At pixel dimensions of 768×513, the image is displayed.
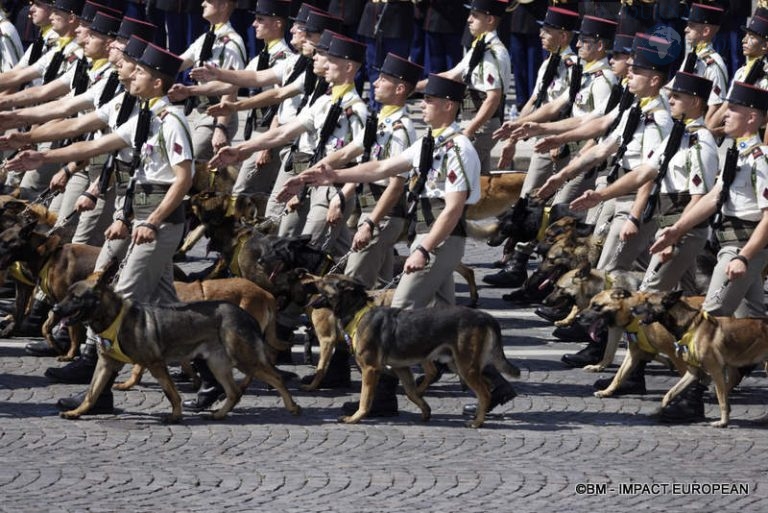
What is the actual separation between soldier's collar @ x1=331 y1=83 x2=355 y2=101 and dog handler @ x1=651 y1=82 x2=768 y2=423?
2919mm

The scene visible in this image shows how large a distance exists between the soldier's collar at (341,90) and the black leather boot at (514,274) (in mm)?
3411

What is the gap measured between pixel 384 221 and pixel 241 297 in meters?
1.13

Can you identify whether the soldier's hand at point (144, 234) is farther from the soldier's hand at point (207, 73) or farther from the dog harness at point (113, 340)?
the soldier's hand at point (207, 73)

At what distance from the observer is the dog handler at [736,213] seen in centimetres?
1242

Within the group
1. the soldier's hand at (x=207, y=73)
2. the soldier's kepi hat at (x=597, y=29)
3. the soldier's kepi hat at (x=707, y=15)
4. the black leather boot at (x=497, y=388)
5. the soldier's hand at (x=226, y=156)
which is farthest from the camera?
the soldier's kepi hat at (x=707, y=15)

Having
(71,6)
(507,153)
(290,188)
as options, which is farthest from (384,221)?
(71,6)

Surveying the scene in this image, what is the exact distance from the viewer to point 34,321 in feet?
48.6

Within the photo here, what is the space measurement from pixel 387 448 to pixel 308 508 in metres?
1.49

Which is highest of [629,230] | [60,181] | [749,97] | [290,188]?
[749,97]

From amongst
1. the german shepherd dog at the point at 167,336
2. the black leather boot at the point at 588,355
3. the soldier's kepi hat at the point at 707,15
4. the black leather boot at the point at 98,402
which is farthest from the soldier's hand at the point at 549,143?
the black leather boot at the point at 98,402

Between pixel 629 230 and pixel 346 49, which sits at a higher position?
pixel 346 49

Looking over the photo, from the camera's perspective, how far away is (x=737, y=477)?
35.9ft

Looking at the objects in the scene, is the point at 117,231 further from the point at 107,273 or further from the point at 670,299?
the point at 670,299

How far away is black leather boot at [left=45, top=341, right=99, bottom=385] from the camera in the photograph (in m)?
13.2
